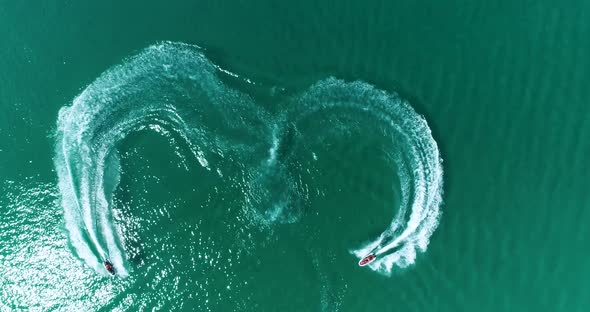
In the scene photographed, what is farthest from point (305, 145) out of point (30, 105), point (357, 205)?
point (30, 105)

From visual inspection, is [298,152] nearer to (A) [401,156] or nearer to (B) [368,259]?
(A) [401,156]

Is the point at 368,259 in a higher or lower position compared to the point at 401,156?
lower

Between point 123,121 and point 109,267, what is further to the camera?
point 123,121

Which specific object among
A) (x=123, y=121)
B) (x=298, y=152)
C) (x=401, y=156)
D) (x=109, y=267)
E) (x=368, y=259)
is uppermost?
(x=123, y=121)

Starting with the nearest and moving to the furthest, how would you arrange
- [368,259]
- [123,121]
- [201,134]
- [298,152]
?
[368,259] < [298,152] < [201,134] < [123,121]

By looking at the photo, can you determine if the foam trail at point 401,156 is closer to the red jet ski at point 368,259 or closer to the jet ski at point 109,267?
the red jet ski at point 368,259

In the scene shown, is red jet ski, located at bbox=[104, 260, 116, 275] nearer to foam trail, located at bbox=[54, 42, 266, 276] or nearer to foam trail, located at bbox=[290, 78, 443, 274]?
foam trail, located at bbox=[54, 42, 266, 276]

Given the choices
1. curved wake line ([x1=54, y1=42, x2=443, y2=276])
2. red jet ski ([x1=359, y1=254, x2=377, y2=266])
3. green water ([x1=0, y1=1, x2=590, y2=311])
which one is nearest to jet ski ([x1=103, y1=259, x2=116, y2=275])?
curved wake line ([x1=54, y1=42, x2=443, y2=276])

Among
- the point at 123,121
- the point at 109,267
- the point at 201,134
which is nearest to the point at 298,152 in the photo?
the point at 201,134
